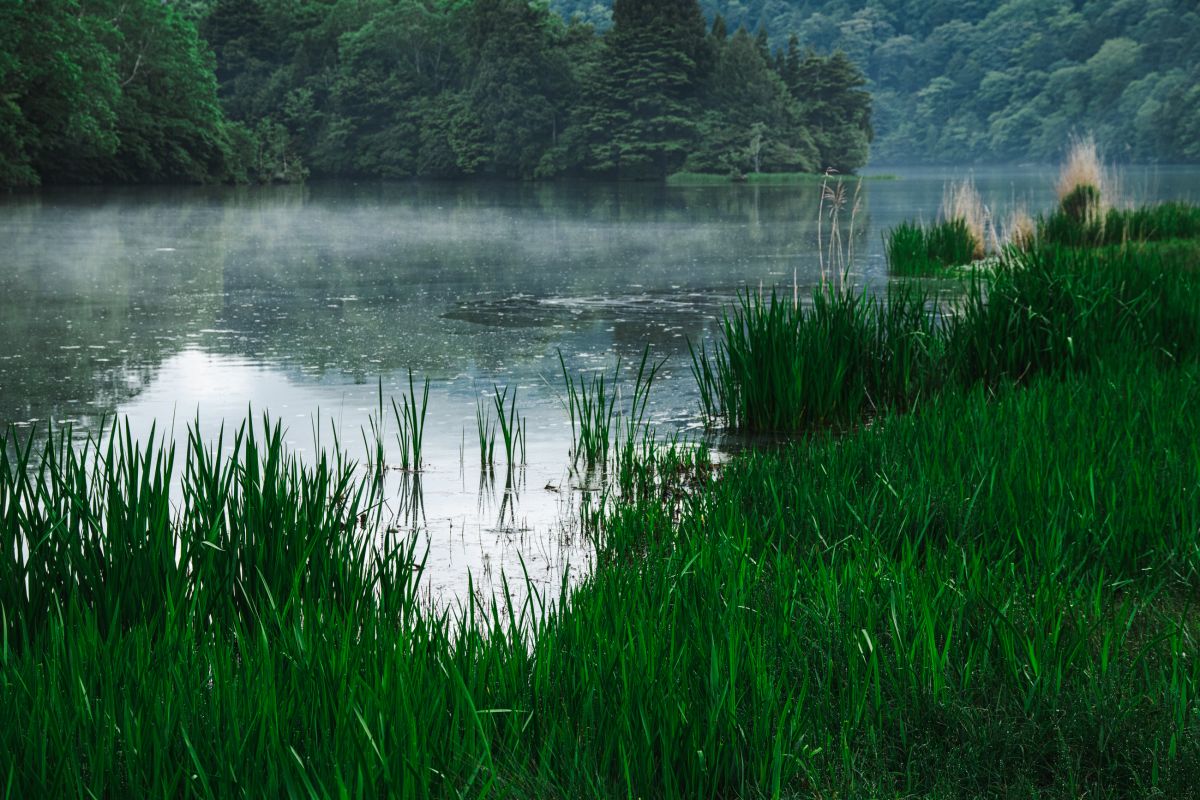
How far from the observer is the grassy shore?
2.41 m

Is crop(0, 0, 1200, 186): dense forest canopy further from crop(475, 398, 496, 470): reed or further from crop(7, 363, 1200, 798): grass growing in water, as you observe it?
crop(7, 363, 1200, 798): grass growing in water

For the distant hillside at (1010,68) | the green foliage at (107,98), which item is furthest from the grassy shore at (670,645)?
the distant hillside at (1010,68)

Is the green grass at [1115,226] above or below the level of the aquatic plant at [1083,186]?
below

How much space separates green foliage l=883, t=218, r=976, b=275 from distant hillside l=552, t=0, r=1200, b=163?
Result: 267 feet

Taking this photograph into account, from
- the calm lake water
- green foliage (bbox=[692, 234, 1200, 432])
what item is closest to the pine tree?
the calm lake water

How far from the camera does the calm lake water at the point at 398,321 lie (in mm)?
6113

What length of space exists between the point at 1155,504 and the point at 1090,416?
1374mm

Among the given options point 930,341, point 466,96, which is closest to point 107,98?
point 466,96

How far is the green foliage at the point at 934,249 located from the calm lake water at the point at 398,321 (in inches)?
14.8

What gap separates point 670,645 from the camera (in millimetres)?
2848

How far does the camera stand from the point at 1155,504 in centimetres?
408

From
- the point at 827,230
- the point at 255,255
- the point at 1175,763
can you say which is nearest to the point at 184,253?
the point at 255,255

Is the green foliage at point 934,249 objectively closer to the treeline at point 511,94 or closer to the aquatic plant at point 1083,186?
the aquatic plant at point 1083,186

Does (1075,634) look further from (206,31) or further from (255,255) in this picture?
(206,31)
